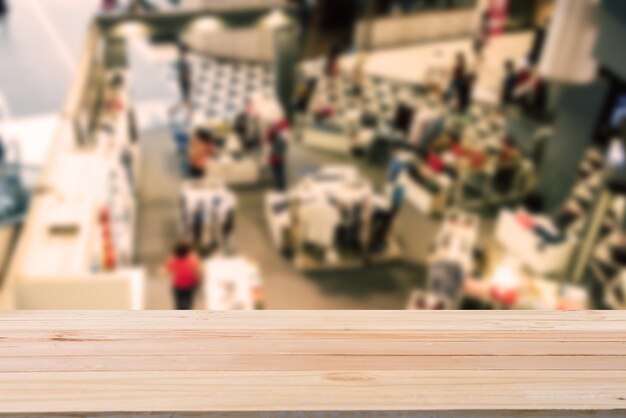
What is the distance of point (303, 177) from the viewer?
28.1 ft

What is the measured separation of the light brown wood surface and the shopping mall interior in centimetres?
404

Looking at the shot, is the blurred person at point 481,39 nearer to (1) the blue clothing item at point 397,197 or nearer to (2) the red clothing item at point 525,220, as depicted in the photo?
(2) the red clothing item at point 525,220

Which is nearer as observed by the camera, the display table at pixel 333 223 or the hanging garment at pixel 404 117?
the display table at pixel 333 223

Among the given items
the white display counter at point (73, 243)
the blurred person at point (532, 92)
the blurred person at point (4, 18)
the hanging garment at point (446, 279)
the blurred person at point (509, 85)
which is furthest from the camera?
the blurred person at point (4, 18)

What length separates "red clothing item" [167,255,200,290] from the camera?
6312mm

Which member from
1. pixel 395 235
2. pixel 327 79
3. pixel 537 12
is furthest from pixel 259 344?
pixel 537 12

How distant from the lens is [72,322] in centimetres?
74

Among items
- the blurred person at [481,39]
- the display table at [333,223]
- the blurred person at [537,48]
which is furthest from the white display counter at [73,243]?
the blurred person at [481,39]

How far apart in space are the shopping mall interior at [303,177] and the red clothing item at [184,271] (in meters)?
0.02

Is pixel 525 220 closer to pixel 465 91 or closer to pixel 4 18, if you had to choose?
pixel 465 91

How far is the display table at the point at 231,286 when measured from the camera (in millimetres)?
6266

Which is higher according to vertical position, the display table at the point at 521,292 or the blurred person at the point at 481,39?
the blurred person at the point at 481,39

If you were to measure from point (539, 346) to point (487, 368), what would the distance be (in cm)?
8

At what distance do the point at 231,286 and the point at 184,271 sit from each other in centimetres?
48
